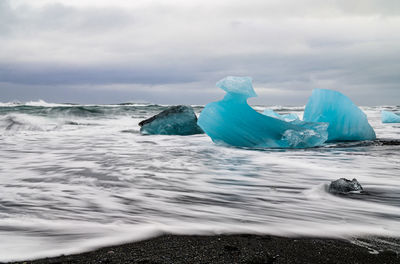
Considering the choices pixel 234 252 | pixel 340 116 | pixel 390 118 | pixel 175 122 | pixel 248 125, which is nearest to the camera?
pixel 234 252

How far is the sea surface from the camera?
159cm

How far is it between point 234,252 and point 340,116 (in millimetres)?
4779

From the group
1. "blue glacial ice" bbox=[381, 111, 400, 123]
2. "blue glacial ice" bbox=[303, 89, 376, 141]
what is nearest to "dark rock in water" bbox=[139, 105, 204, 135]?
"blue glacial ice" bbox=[303, 89, 376, 141]

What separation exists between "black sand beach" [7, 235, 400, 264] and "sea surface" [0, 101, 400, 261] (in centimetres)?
10

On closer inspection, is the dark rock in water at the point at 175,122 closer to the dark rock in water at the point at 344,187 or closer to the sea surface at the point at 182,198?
the sea surface at the point at 182,198

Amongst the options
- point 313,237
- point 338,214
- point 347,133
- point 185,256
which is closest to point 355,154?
point 347,133

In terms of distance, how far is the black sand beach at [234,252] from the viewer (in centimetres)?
126

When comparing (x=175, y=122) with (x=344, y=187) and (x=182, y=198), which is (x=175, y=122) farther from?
(x=344, y=187)

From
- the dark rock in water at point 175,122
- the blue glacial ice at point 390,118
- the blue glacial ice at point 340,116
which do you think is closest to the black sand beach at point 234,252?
the blue glacial ice at point 340,116

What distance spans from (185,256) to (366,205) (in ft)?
4.44

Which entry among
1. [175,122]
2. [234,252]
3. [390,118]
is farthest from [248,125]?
[390,118]

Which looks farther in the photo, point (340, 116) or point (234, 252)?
point (340, 116)

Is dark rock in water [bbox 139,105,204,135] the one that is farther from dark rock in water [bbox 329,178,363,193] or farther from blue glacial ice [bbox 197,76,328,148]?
dark rock in water [bbox 329,178,363,193]

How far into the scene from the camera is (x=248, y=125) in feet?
16.8
